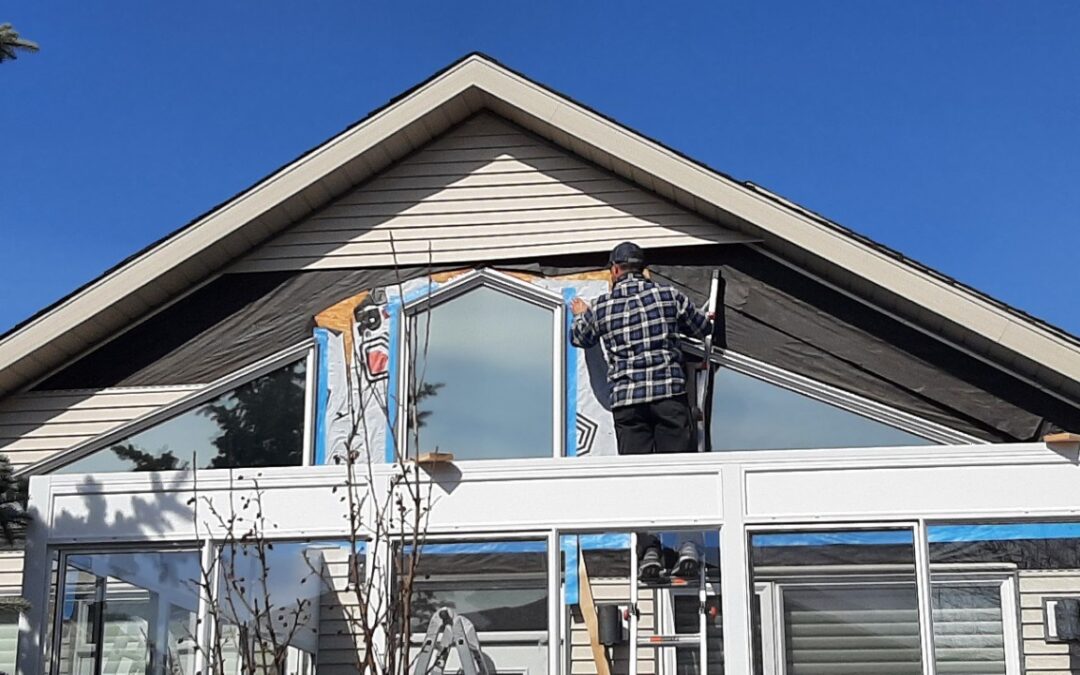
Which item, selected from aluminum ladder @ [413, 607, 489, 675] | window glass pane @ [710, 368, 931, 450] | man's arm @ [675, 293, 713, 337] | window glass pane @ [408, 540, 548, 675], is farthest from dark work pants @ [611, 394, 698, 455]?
aluminum ladder @ [413, 607, 489, 675]

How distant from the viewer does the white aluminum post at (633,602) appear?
332 inches

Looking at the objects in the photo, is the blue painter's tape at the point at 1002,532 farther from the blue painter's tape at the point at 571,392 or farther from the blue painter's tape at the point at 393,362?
the blue painter's tape at the point at 393,362

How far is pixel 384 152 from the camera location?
1096cm

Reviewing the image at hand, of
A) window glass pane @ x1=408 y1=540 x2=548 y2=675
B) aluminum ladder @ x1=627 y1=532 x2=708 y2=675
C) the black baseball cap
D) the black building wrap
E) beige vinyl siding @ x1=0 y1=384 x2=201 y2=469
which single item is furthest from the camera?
beige vinyl siding @ x1=0 y1=384 x2=201 y2=469

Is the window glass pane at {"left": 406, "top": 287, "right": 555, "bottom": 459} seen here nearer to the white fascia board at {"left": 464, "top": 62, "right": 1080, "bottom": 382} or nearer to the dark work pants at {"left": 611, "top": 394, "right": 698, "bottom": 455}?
the dark work pants at {"left": 611, "top": 394, "right": 698, "bottom": 455}

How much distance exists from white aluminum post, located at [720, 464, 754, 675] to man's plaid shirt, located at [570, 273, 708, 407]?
1092 mm

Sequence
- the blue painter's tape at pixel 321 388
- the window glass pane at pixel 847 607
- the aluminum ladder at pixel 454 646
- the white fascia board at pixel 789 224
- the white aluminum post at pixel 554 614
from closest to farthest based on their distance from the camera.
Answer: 1. the aluminum ladder at pixel 454 646
2. the window glass pane at pixel 847 607
3. the white aluminum post at pixel 554 614
4. the white fascia board at pixel 789 224
5. the blue painter's tape at pixel 321 388

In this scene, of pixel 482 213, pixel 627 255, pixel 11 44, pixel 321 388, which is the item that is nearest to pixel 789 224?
pixel 627 255

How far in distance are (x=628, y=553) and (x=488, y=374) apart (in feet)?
6.66

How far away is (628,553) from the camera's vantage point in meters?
8.85

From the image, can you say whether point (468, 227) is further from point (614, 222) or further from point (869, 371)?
point (869, 371)

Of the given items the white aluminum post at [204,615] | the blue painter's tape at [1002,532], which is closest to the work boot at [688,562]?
the blue painter's tape at [1002,532]

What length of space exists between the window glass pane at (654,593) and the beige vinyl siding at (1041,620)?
6.16ft

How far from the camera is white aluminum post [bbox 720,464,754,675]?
831 cm
